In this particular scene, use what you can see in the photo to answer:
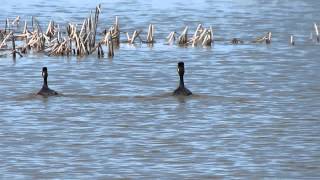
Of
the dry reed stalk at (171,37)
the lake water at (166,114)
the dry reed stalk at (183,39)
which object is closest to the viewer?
the lake water at (166,114)

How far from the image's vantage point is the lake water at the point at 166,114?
17.8 metres

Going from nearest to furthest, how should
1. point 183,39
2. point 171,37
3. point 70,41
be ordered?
1. point 70,41
2. point 183,39
3. point 171,37

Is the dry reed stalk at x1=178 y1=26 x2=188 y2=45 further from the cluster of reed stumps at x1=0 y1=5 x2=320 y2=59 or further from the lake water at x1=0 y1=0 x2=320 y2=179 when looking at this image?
the lake water at x1=0 y1=0 x2=320 y2=179

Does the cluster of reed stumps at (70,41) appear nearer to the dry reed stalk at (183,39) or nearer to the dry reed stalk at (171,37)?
the dry reed stalk at (183,39)

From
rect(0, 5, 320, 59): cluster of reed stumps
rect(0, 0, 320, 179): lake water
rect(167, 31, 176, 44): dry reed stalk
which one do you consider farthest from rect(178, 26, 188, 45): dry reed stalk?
rect(167, 31, 176, 44): dry reed stalk

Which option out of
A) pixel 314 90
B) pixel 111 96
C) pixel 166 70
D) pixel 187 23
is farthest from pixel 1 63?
pixel 187 23

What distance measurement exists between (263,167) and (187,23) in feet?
98.3

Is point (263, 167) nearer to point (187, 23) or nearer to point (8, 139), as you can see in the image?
point (8, 139)

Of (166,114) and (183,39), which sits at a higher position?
(183,39)

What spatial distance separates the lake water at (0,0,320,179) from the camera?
699 inches

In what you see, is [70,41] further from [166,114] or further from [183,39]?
[166,114]

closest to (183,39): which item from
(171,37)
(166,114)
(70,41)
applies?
(171,37)

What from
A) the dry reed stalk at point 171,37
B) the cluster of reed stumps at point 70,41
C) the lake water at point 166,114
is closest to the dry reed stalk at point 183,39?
the cluster of reed stumps at point 70,41

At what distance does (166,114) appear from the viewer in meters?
23.4
